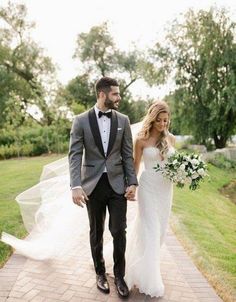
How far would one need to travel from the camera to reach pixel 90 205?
4.11 m

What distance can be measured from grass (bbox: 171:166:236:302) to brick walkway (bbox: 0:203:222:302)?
19cm

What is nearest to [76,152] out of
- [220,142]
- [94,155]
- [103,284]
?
[94,155]

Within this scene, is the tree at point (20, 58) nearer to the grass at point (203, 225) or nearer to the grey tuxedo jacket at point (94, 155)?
the grass at point (203, 225)

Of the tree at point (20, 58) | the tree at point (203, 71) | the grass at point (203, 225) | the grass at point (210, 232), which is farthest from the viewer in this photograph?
the tree at point (20, 58)

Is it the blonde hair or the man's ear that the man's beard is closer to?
the man's ear

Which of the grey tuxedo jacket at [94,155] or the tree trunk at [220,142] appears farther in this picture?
the tree trunk at [220,142]

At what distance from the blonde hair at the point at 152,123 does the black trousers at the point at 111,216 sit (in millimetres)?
688

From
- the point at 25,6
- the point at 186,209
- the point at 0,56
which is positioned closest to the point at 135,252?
the point at 186,209

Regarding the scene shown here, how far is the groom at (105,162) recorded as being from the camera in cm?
398

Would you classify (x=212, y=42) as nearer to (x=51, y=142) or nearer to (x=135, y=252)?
(x=51, y=142)

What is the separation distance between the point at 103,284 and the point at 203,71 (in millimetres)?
18193

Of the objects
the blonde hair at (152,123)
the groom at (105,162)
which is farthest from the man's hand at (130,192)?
the blonde hair at (152,123)

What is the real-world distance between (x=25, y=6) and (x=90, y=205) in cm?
2998

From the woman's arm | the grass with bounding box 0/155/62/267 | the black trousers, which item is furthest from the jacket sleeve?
the grass with bounding box 0/155/62/267
